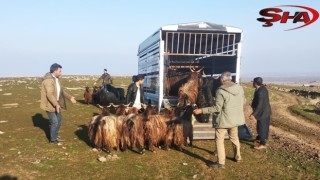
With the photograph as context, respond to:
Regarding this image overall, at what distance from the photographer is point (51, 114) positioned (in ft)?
33.6

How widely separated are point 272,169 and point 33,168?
5.78m

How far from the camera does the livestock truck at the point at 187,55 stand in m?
12.5

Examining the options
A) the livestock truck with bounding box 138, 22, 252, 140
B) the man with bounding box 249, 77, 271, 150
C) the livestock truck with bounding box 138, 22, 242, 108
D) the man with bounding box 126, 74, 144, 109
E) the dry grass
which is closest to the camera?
the dry grass

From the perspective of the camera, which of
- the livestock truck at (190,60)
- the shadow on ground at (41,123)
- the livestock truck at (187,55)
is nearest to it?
the livestock truck at (190,60)

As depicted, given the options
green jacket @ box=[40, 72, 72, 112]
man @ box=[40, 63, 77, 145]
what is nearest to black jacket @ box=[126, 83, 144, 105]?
man @ box=[40, 63, 77, 145]

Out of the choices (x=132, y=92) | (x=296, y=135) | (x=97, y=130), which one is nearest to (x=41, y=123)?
(x=132, y=92)

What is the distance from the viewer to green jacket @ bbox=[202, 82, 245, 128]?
7902 mm

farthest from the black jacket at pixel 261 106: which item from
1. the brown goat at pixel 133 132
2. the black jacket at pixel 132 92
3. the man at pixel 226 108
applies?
the black jacket at pixel 132 92

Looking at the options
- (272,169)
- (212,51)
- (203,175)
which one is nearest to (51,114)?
(203,175)

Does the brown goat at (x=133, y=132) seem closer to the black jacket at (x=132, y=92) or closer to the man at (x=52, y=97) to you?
the black jacket at (x=132, y=92)

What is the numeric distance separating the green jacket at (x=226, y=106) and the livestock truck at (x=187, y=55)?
4415mm

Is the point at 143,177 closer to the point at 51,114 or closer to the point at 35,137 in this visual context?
the point at 51,114

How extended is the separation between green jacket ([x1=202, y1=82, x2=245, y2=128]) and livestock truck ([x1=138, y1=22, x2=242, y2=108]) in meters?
4.41

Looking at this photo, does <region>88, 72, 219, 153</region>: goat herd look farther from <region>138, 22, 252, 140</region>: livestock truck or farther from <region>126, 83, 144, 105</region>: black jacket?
<region>138, 22, 252, 140</region>: livestock truck
